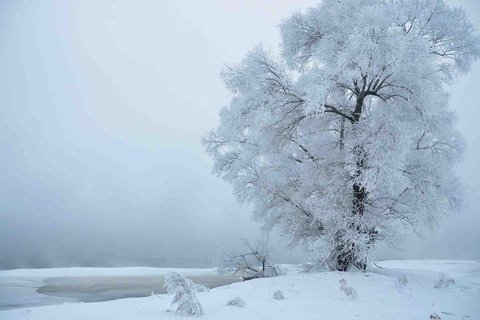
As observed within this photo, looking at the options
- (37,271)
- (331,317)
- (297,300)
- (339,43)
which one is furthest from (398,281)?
(37,271)

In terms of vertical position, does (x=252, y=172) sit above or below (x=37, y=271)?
above

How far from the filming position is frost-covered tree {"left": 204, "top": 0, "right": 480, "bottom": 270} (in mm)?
11180

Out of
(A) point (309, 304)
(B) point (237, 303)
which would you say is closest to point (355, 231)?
(A) point (309, 304)

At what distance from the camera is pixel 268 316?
21.7 ft

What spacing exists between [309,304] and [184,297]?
256 cm

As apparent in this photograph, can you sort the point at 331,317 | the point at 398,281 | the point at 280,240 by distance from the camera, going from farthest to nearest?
1. the point at 280,240
2. the point at 398,281
3. the point at 331,317

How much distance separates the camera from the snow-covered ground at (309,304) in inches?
263

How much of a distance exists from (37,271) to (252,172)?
64.3 feet

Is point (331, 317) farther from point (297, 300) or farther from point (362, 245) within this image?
point (362, 245)

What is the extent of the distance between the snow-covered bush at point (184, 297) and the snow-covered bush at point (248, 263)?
32.9ft

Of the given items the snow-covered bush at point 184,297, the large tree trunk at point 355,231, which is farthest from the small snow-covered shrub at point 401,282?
the snow-covered bush at point 184,297

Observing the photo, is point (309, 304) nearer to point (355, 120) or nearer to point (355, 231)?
point (355, 231)

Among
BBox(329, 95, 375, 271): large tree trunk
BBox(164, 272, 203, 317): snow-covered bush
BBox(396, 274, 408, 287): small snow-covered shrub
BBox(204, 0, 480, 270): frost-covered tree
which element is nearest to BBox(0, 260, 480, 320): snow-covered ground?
BBox(396, 274, 408, 287): small snow-covered shrub

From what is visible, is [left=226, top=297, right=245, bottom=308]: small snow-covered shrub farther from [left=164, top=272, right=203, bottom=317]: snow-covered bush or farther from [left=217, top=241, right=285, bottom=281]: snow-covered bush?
[left=217, top=241, right=285, bottom=281]: snow-covered bush
